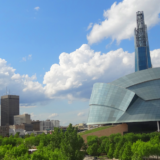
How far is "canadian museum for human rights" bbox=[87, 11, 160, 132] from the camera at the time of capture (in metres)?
81.0

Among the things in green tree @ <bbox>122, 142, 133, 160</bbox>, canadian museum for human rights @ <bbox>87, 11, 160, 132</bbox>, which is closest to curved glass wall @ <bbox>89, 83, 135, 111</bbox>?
canadian museum for human rights @ <bbox>87, 11, 160, 132</bbox>

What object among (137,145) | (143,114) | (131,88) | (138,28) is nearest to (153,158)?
(137,145)

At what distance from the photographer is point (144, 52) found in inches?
5984

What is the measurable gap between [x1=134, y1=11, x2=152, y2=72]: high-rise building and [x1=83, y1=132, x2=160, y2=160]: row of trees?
8770 cm

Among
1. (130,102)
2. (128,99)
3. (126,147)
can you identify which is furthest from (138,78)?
(126,147)

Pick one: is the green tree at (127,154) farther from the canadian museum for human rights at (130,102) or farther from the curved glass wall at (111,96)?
the curved glass wall at (111,96)

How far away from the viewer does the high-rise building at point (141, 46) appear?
150750 mm

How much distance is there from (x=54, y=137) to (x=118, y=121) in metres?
28.5

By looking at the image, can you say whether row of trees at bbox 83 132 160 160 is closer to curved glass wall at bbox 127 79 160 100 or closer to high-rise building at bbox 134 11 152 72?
curved glass wall at bbox 127 79 160 100

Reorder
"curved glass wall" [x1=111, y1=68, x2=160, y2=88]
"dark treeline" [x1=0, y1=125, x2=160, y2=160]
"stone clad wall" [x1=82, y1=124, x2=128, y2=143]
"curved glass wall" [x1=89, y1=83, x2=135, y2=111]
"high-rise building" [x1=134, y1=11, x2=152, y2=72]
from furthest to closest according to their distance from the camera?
"high-rise building" [x1=134, y1=11, x2=152, y2=72] < "curved glass wall" [x1=111, y1=68, x2=160, y2=88] < "curved glass wall" [x1=89, y1=83, x2=135, y2=111] < "stone clad wall" [x1=82, y1=124, x2=128, y2=143] < "dark treeline" [x1=0, y1=125, x2=160, y2=160]

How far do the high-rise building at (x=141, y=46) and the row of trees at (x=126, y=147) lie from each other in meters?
87.7

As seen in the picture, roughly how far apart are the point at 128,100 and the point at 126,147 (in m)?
36.7

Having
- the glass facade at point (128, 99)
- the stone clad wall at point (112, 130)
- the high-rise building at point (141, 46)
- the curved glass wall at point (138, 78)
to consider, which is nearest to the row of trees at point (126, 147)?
the stone clad wall at point (112, 130)

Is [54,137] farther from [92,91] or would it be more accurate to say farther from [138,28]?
[138,28]
